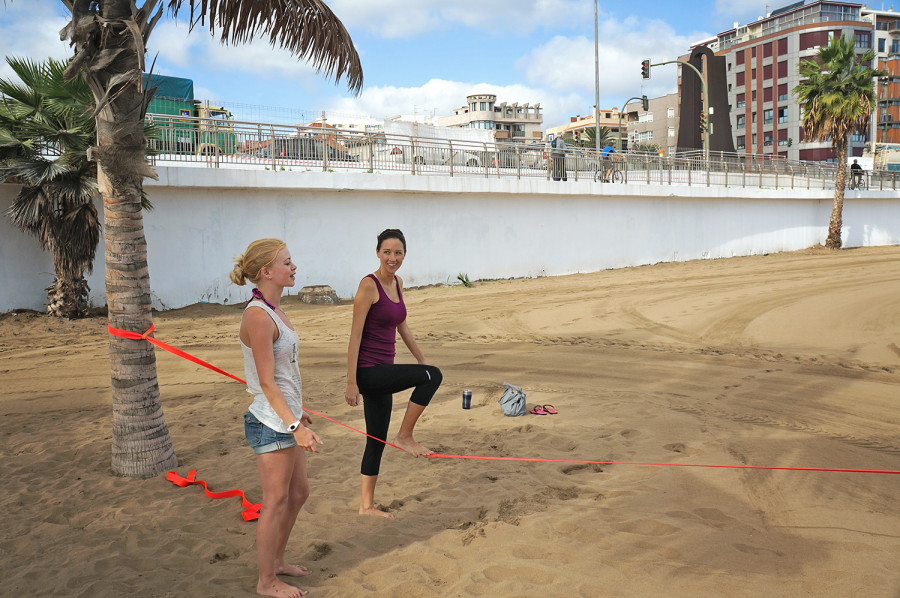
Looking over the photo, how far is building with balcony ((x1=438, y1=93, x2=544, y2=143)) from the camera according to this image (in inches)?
3807

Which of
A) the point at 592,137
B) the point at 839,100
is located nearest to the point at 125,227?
the point at 839,100

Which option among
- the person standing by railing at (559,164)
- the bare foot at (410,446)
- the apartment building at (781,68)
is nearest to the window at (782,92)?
the apartment building at (781,68)

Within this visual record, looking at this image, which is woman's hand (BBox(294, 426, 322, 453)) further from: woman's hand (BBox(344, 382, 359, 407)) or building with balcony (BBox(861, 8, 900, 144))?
building with balcony (BBox(861, 8, 900, 144))

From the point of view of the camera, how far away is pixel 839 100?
2806 cm

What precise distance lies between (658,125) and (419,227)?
263ft

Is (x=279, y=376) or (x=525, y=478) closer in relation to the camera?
(x=279, y=376)

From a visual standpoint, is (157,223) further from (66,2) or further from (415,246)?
(66,2)

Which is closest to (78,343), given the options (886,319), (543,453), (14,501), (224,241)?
(224,241)

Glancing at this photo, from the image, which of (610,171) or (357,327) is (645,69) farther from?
(357,327)

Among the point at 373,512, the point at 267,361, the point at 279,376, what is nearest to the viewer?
the point at 267,361

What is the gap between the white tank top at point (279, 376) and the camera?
323 cm

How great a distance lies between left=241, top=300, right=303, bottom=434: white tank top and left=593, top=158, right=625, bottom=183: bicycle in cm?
1968

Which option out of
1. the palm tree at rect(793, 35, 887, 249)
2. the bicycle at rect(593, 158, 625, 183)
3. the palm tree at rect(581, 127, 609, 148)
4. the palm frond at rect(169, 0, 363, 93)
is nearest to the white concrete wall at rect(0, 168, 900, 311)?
the bicycle at rect(593, 158, 625, 183)

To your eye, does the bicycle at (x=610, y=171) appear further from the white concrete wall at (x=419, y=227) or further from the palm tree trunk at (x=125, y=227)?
the palm tree trunk at (x=125, y=227)
